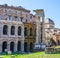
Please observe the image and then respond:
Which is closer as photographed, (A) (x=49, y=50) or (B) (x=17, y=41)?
(A) (x=49, y=50)

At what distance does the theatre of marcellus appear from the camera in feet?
211

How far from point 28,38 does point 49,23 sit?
2649 cm

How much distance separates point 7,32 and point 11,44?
358cm

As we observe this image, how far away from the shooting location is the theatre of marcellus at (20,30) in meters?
64.2

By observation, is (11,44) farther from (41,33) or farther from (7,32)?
(41,33)

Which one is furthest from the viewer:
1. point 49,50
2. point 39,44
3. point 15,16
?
point 15,16

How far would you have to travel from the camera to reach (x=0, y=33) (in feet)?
209

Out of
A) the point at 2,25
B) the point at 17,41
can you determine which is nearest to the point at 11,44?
the point at 17,41

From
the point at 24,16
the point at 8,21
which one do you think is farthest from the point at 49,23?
the point at 8,21

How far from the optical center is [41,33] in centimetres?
6444

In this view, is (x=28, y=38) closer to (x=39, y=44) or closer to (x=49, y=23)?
(x=39, y=44)

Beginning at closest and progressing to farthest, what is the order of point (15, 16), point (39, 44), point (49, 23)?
point (39, 44) < point (15, 16) < point (49, 23)

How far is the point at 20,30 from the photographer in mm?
68000

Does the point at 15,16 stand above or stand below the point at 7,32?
above
